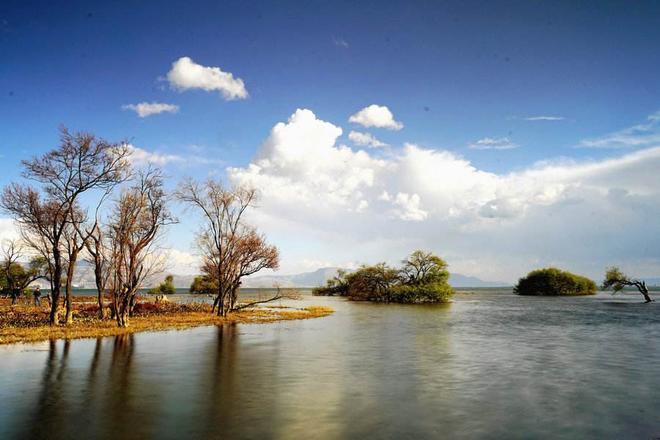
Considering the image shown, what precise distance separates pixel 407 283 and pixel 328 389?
89332 millimetres

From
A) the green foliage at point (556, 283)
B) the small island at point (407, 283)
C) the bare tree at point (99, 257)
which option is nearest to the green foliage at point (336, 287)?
the small island at point (407, 283)

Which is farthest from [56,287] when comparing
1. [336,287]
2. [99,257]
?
[336,287]

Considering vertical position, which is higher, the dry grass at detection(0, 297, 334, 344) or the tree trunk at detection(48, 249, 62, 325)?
the tree trunk at detection(48, 249, 62, 325)

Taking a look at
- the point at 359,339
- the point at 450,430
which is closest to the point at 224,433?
the point at 450,430

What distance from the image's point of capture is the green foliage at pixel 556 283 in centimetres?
14550

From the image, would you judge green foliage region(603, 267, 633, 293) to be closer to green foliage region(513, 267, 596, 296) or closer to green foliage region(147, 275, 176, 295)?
green foliage region(513, 267, 596, 296)

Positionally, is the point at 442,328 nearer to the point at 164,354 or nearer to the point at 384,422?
the point at 164,354

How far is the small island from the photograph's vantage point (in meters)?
95.4

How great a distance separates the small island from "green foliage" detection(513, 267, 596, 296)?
219 ft

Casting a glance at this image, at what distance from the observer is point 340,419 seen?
1252 centimetres

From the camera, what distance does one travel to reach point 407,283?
103 metres

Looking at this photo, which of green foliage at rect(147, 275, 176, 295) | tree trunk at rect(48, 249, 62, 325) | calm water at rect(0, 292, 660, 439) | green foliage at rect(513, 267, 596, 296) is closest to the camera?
calm water at rect(0, 292, 660, 439)

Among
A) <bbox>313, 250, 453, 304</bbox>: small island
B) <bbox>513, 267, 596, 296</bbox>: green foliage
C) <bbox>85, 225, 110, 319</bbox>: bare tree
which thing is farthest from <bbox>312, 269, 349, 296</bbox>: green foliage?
<bbox>85, 225, 110, 319</bbox>: bare tree

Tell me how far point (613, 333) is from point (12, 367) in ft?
134
